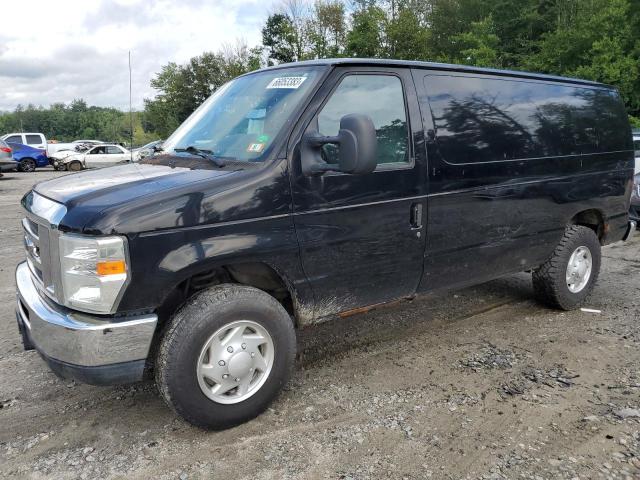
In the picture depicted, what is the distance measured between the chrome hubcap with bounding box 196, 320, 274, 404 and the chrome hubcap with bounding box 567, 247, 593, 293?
3292 mm

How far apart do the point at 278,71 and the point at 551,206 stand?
2.65 meters

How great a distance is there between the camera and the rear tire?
192 inches

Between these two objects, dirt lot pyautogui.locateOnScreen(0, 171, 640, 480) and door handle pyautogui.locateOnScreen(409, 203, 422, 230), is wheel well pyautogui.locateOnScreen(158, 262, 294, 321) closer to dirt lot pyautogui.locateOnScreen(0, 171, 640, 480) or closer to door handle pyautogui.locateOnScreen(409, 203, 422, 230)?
dirt lot pyautogui.locateOnScreen(0, 171, 640, 480)

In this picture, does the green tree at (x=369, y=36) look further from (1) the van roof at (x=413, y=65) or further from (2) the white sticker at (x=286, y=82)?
(2) the white sticker at (x=286, y=82)

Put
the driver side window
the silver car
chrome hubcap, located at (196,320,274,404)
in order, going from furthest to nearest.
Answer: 1. the silver car
2. the driver side window
3. chrome hubcap, located at (196,320,274,404)

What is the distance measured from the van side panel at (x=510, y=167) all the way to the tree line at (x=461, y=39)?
15.8 metres

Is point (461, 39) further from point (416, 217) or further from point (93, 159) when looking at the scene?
point (416, 217)

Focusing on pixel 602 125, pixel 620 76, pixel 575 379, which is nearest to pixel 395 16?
pixel 620 76

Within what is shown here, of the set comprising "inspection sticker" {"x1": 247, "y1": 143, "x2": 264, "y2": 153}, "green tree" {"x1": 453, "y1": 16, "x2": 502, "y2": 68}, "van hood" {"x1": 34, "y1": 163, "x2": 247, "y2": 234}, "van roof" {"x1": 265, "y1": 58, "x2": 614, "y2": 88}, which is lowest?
"van hood" {"x1": 34, "y1": 163, "x2": 247, "y2": 234}

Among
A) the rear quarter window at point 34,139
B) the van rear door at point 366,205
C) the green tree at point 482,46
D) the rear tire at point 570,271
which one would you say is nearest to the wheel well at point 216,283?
the van rear door at point 366,205

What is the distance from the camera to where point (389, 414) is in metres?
3.23

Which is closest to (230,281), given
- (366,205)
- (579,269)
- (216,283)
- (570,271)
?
(216,283)

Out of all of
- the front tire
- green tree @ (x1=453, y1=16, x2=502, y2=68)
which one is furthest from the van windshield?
green tree @ (x1=453, y1=16, x2=502, y2=68)

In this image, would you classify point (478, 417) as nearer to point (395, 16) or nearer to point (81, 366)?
point (81, 366)
